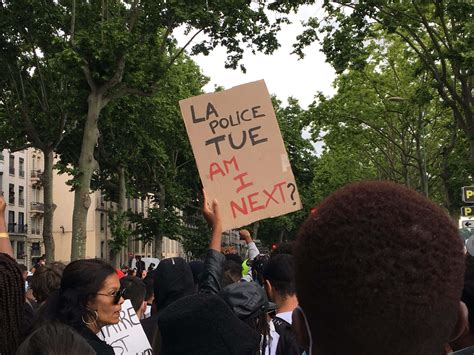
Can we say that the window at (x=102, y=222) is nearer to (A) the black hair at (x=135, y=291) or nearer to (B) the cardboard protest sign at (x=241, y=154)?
(A) the black hair at (x=135, y=291)

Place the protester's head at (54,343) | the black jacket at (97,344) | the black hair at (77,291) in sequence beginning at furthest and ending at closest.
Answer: the black hair at (77,291)
the black jacket at (97,344)
the protester's head at (54,343)

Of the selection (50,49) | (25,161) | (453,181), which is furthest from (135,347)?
(25,161)

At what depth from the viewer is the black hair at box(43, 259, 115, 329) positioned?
3350 millimetres

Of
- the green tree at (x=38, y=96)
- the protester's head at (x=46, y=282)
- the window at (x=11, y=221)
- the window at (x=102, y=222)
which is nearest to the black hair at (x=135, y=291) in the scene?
the protester's head at (x=46, y=282)

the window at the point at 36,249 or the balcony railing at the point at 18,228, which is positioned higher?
the balcony railing at the point at 18,228

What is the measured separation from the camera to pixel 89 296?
137 inches

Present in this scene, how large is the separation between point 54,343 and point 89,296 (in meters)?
1.28

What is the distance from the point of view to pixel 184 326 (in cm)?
231

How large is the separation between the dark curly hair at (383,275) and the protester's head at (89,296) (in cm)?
225

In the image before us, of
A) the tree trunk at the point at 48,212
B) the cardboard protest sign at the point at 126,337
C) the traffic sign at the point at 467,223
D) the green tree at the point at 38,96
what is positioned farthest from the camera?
the tree trunk at the point at 48,212

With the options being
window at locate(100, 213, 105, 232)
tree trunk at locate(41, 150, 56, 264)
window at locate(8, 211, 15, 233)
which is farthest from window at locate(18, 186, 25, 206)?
tree trunk at locate(41, 150, 56, 264)

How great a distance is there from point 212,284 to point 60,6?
651 inches

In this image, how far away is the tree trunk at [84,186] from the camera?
17.4 m

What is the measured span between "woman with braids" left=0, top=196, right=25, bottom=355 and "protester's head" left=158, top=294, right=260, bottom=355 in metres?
0.87
